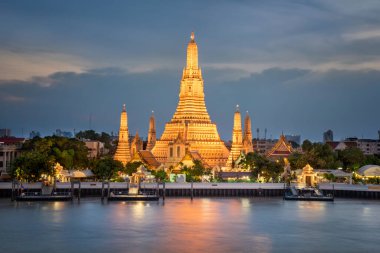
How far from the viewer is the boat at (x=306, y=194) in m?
89.6

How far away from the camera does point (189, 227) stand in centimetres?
6328

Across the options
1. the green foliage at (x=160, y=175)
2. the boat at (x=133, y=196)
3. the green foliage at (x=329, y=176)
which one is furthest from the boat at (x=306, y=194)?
the green foliage at (x=160, y=175)

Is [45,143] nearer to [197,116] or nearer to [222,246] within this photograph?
[197,116]

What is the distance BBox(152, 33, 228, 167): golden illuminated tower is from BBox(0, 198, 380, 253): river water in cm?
3251

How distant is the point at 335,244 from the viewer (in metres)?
A: 55.8

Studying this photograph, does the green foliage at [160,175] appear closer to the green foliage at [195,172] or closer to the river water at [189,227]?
the green foliage at [195,172]

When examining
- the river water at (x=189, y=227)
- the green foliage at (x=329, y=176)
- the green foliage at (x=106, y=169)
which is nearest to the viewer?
the river water at (x=189, y=227)

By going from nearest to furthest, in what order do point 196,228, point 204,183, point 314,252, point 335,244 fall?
point 314,252, point 335,244, point 196,228, point 204,183

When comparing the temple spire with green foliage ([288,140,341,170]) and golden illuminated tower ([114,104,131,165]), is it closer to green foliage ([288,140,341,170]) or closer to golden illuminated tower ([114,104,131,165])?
golden illuminated tower ([114,104,131,165])

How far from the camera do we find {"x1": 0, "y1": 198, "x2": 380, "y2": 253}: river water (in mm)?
54094

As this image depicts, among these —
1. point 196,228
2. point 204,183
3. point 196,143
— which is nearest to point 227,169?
point 196,143

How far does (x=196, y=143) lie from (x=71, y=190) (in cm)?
3347

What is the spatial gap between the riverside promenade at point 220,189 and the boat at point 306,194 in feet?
6.12

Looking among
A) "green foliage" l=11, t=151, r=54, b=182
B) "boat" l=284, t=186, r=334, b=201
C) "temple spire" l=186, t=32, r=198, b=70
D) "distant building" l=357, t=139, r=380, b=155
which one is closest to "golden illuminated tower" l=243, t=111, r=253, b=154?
"temple spire" l=186, t=32, r=198, b=70
